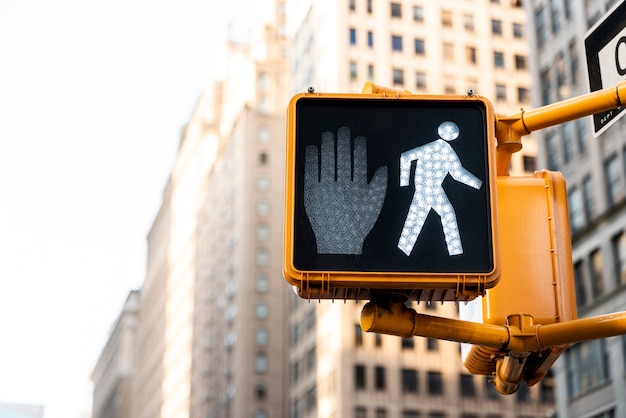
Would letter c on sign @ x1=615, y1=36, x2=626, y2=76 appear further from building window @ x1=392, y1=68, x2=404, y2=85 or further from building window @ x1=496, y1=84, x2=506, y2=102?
building window @ x1=496, y1=84, x2=506, y2=102

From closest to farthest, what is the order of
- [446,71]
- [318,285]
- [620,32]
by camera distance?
[318,285] < [620,32] < [446,71]

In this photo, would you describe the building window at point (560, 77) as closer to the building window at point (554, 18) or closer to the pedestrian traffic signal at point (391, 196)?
the building window at point (554, 18)

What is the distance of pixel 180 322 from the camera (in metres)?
146

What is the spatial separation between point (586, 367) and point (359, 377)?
35.5 meters

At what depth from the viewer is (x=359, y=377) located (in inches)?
3310

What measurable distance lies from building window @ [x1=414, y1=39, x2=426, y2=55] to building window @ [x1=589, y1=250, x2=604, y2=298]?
46.1m

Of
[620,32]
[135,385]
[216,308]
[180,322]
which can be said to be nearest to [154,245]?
[135,385]

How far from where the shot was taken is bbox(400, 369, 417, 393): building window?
84.8 meters

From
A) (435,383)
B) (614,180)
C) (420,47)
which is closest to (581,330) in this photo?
(614,180)

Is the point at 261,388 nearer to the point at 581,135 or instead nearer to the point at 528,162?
the point at 528,162

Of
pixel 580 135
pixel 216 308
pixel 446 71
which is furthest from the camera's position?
pixel 216 308

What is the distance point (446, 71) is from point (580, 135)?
42389 mm

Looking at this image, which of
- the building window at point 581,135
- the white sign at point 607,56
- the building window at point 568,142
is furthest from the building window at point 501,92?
the white sign at point 607,56

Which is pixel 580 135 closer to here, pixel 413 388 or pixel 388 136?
pixel 413 388
